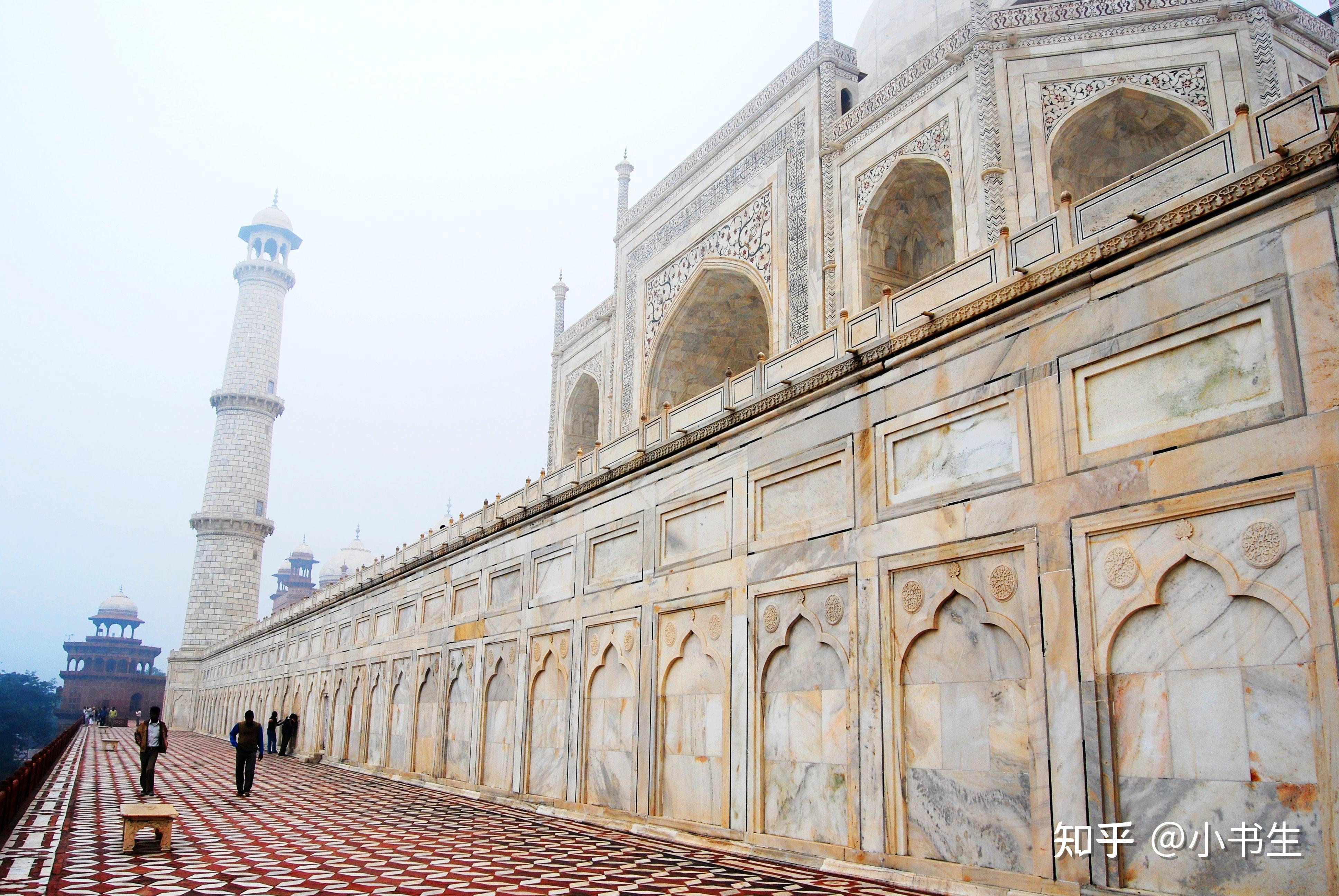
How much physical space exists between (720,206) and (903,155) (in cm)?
399

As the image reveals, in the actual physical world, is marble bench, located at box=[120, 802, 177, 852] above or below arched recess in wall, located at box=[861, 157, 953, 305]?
below

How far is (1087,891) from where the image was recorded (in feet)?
18.6

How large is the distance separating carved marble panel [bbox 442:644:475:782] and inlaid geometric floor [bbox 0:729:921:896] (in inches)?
64.9

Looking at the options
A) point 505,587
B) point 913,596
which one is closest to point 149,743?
point 505,587

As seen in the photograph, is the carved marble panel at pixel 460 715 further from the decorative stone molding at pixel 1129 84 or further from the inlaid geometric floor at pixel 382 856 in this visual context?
the decorative stone molding at pixel 1129 84

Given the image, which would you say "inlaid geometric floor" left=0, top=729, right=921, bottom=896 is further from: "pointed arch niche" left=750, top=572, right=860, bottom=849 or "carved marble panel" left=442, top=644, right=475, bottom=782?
"carved marble panel" left=442, top=644, right=475, bottom=782

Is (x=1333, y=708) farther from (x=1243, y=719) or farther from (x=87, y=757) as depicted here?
(x=87, y=757)

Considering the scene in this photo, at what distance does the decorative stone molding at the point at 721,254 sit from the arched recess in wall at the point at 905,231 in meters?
1.79

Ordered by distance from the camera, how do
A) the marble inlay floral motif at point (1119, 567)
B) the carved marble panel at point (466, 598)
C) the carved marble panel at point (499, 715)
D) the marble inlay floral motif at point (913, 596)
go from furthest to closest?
the carved marble panel at point (466, 598) < the carved marble panel at point (499, 715) < the marble inlay floral motif at point (913, 596) < the marble inlay floral motif at point (1119, 567)

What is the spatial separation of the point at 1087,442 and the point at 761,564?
3.45m

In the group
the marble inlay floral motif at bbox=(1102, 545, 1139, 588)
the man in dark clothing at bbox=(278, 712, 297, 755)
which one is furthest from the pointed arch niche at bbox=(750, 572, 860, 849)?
the man in dark clothing at bbox=(278, 712, 297, 755)

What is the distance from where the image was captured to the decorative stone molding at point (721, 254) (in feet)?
49.1

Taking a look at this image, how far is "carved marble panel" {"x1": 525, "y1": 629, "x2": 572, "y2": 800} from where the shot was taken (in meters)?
12.1

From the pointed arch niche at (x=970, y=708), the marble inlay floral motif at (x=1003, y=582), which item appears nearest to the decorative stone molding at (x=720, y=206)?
the pointed arch niche at (x=970, y=708)
